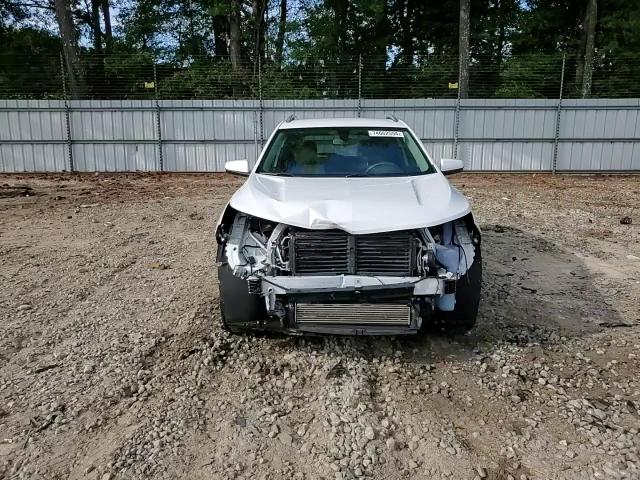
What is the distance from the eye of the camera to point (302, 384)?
10.2 feet

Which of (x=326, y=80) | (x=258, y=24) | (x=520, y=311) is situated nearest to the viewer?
(x=520, y=311)

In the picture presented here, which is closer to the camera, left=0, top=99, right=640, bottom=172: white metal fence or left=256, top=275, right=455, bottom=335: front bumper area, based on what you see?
left=256, top=275, right=455, bottom=335: front bumper area

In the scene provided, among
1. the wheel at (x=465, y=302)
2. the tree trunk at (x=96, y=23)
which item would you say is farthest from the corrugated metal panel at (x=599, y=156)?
the tree trunk at (x=96, y=23)

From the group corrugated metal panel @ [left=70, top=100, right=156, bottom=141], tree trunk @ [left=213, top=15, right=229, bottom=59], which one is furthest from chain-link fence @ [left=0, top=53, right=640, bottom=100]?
tree trunk @ [left=213, top=15, right=229, bottom=59]

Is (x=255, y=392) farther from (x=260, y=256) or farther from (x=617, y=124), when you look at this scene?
(x=617, y=124)

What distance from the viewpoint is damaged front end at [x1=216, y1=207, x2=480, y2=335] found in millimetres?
3074

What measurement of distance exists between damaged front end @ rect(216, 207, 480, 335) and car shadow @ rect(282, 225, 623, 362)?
0.42 meters

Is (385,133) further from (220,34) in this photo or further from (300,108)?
(220,34)

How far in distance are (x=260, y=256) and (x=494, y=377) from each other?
5.35 feet

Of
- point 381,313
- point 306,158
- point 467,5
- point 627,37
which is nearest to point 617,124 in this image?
point 467,5

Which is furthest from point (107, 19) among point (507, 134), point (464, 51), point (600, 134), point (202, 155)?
point (600, 134)

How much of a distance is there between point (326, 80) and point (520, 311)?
12.8 metres

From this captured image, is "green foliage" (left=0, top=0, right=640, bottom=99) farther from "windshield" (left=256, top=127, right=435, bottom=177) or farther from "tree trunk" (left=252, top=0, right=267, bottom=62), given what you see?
"windshield" (left=256, top=127, right=435, bottom=177)

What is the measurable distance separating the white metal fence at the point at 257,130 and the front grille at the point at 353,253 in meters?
11.9
